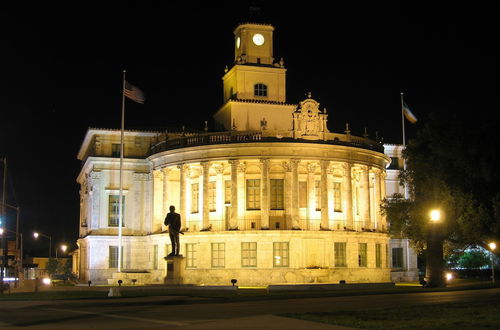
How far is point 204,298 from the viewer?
116ft

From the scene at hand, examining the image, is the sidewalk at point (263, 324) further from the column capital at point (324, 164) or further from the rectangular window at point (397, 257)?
the rectangular window at point (397, 257)

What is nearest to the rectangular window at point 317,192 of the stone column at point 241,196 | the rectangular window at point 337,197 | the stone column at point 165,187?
the rectangular window at point 337,197

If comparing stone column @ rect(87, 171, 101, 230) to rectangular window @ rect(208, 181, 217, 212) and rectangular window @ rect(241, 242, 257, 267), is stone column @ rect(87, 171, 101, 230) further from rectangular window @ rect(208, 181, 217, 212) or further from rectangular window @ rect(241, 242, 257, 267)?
rectangular window @ rect(241, 242, 257, 267)

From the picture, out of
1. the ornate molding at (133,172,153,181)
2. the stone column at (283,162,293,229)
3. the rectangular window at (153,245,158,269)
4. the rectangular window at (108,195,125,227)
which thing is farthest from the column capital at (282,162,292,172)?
the rectangular window at (108,195,125,227)

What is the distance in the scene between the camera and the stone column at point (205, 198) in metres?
62.4

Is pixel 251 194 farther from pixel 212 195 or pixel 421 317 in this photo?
pixel 421 317

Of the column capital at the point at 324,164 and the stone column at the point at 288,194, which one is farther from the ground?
the column capital at the point at 324,164

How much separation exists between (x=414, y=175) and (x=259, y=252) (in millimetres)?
17964

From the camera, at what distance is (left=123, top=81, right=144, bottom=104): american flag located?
190 ft

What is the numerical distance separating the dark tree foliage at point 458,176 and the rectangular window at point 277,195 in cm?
1669

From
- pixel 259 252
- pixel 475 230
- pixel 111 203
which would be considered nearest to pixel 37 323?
pixel 475 230

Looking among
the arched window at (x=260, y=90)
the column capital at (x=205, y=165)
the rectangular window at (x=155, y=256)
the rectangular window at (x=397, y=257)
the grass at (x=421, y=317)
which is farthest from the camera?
the rectangular window at (x=397, y=257)

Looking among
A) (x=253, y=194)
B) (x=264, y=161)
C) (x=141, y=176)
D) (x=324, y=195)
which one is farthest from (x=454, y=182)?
(x=141, y=176)

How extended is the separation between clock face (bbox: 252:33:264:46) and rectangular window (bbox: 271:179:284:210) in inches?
661
